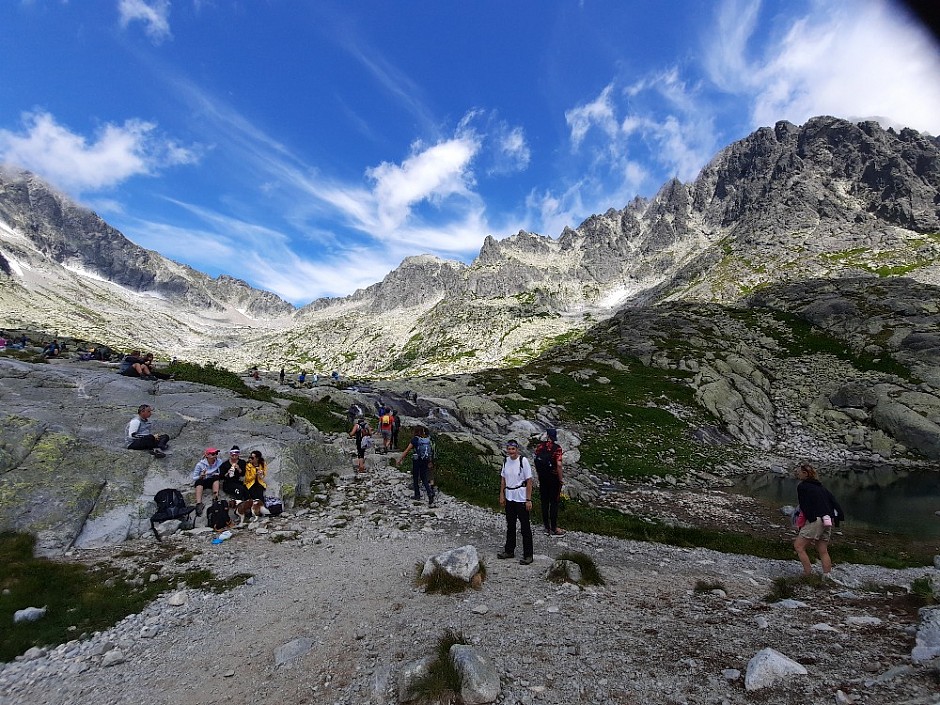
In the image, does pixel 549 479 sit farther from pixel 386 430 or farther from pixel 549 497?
pixel 386 430

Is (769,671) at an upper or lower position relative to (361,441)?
lower

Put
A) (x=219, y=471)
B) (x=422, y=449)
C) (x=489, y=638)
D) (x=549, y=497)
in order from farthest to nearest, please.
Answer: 1. (x=422, y=449)
2. (x=219, y=471)
3. (x=549, y=497)
4. (x=489, y=638)

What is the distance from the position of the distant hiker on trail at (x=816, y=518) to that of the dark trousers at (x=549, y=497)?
763cm

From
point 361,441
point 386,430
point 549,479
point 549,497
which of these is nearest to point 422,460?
Answer: point 361,441

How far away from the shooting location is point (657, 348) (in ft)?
267

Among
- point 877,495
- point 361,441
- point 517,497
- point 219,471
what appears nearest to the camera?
point 517,497

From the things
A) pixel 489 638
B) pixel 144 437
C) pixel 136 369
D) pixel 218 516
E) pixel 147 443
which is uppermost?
pixel 136 369

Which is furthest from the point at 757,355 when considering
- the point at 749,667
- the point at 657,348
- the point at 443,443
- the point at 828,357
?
the point at 749,667

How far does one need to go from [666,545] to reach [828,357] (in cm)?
8316

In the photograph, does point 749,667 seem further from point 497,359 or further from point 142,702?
point 497,359

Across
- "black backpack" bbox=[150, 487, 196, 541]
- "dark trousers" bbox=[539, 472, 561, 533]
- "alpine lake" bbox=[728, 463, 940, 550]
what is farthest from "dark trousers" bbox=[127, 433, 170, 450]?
"alpine lake" bbox=[728, 463, 940, 550]

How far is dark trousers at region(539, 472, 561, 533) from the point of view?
1684cm

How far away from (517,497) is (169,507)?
505 inches

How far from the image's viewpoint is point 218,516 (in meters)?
15.8
